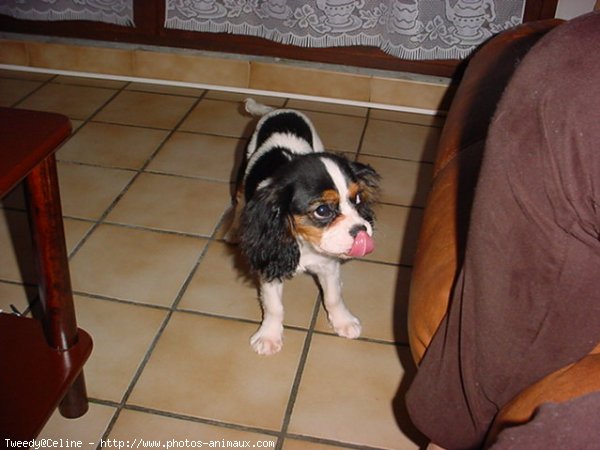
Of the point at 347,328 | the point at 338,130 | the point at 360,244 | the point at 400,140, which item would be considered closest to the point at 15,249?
the point at 347,328

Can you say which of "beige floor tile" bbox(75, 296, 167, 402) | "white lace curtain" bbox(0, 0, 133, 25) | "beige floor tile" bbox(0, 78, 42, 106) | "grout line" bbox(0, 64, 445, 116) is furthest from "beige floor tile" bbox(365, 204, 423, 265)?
"beige floor tile" bbox(0, 78, 42, 106)

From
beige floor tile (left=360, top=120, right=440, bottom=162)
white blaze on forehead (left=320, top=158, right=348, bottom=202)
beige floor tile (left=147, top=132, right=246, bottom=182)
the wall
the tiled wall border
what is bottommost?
beige floor tile (left=147, top=132, right=246, bottom=182)

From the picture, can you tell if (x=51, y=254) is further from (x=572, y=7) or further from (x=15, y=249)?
(x=572, y=7)

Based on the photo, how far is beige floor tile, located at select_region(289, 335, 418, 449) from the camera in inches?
58.2

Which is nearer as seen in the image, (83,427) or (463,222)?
(463,222)

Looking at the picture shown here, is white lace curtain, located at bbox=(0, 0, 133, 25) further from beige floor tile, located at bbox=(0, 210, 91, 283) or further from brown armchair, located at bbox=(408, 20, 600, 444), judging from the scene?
brown armchair, located at bbox=(408, 20, 600, 444)

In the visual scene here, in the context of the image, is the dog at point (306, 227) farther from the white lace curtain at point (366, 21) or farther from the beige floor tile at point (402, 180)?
the white lace curtain at point (366, 21)

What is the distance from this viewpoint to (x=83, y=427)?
1456 mm

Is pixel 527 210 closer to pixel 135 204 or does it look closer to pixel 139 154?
pixel 135 204

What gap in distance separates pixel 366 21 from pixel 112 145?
48.2 inches

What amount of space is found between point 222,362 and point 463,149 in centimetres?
83

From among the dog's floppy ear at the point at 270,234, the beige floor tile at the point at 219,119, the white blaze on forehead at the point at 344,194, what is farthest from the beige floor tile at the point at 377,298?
the beige floor tile at the point at 219,119

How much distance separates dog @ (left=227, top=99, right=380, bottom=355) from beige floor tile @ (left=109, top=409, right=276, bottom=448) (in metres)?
0.26

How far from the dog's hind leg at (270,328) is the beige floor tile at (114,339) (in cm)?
29
